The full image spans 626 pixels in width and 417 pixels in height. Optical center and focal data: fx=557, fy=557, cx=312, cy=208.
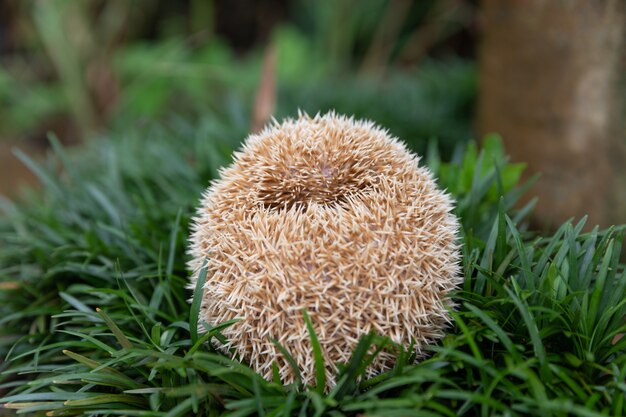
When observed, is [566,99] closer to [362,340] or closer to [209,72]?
[362,340]

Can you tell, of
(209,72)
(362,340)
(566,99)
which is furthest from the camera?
(209,72)

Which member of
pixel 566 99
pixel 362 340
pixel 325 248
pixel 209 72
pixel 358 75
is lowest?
pixel 362 340

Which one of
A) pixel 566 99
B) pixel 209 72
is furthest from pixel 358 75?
pixel 566 99

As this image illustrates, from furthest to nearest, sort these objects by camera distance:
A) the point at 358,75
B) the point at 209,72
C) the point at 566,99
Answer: the point at 358,75, the point at 209,72, the point at 566,99

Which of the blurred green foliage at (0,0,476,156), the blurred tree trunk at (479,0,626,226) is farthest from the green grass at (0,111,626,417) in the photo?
the blurred green foliage at (0,0,476,156)

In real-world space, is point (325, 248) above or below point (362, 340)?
above

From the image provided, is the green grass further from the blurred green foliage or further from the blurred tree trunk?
the blurred green foliage
